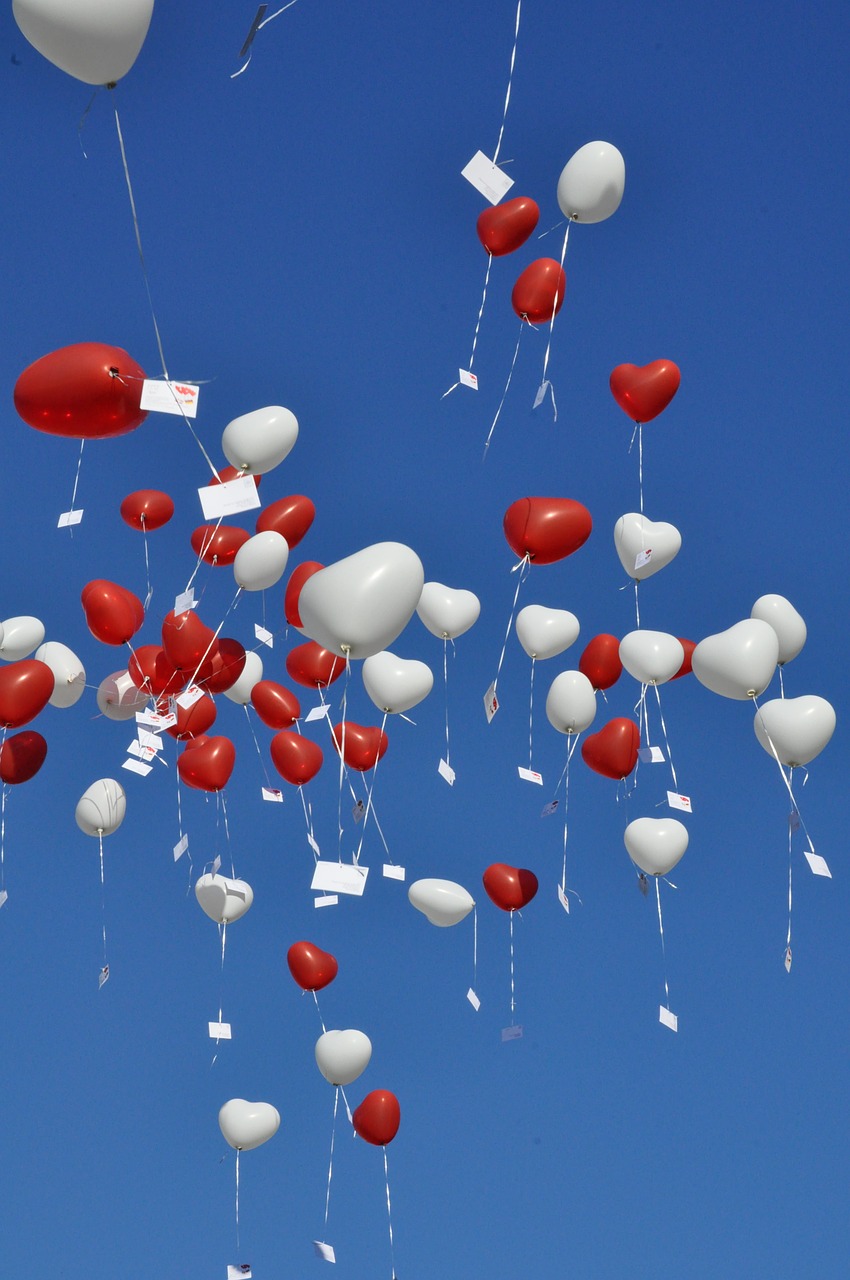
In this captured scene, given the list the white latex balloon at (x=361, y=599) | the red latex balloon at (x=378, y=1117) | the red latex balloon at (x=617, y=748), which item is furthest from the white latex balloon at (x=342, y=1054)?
the white latex balloon at (x=361, y=599)

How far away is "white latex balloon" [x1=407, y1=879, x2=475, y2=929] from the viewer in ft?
11.5

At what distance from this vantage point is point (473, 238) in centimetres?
407

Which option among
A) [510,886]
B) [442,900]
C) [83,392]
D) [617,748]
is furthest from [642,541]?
[83,392]

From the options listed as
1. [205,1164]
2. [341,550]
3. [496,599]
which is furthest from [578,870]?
[205,1164]

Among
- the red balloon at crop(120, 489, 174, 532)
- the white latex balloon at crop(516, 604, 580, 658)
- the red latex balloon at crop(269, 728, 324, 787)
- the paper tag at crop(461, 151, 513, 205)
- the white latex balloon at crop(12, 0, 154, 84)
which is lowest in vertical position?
the red latex balloon at crop(269, 728, 324, 787)

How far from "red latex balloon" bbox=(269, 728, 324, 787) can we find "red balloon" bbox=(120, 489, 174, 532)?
747 mm

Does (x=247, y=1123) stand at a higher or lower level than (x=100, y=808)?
lower

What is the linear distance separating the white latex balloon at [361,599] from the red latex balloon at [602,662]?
989mm

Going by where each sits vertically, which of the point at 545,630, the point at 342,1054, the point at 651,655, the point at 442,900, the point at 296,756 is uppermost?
the point at 545,630

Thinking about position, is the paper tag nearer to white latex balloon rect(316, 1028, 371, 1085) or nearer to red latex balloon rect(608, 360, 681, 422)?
red latex balloon rect(608, 360, 681, 422)

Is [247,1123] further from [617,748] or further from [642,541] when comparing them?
[642,541]

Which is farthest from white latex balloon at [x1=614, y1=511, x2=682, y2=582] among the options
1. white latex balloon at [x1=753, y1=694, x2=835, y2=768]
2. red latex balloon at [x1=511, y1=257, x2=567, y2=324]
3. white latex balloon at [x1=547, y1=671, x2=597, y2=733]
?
red latex balloon at [x1=511, y1=257, x2=567, y2=324]

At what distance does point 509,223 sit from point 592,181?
9.7 inches

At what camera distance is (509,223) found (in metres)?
3.13
